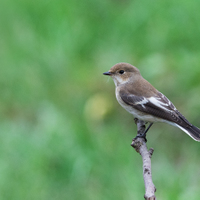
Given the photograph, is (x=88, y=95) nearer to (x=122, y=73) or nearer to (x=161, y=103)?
(x=122, y=73)

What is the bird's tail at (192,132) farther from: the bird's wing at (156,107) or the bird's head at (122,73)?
the bird's head at (122,73)

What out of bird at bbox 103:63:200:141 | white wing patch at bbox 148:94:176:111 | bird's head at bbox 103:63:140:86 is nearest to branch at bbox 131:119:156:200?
bird at bbox 103:63:200:141

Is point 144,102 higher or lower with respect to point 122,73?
lower

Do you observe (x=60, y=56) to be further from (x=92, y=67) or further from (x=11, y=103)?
(x=11, y=103)

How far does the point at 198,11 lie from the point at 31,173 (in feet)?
13.2

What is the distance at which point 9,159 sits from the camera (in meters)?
5.44

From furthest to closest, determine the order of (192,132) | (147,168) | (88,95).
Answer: (88,95), (192,132), (147,168)

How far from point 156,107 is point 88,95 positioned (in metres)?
2.37

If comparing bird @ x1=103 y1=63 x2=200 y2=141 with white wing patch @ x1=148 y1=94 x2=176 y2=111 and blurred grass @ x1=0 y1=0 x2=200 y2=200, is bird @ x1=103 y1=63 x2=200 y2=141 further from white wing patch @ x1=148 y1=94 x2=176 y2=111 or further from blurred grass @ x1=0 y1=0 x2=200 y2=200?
blurred grass @ x1=0 y1=0 x2=200 y2=200

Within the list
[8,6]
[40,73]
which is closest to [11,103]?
[40,73]

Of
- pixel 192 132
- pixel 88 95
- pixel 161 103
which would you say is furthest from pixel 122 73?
pixel 88 95

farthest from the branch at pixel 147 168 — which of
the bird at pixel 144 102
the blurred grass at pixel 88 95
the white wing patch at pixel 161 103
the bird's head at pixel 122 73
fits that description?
the blurred grass at pixel 88 95

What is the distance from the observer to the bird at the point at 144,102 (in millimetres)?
4430

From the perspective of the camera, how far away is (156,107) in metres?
4.56
